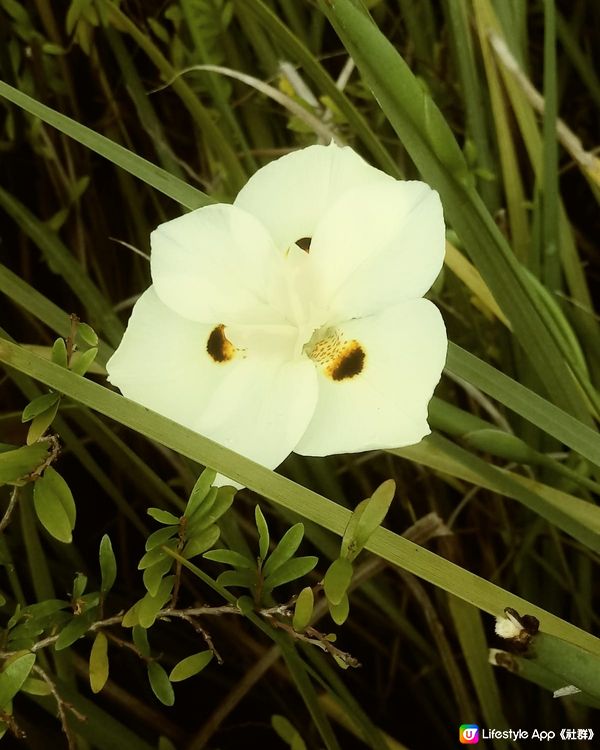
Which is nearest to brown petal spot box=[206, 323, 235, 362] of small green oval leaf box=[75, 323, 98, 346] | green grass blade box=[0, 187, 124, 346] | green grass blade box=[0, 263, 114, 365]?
small green oval leaf box=[75, 323, 98, 346]

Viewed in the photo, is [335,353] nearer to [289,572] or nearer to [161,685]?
[289,572]

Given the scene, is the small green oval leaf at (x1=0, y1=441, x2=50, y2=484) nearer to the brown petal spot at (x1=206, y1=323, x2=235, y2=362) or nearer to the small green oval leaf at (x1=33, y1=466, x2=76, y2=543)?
the small green oval leaf at (x1=33, y1=466, x2=76, y2=543)

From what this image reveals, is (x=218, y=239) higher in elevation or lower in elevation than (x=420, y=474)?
higher

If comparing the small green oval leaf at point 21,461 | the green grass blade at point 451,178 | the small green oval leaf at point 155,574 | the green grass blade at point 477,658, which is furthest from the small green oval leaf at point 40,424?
the green grass blade at point 477,658

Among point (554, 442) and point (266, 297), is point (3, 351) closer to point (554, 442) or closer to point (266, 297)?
point (266, 297)

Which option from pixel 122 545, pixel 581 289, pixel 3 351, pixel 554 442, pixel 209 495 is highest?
pixel 3 351

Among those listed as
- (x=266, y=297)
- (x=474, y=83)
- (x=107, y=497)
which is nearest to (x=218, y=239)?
(x=266, y=297)

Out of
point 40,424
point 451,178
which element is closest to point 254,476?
point 40,424
